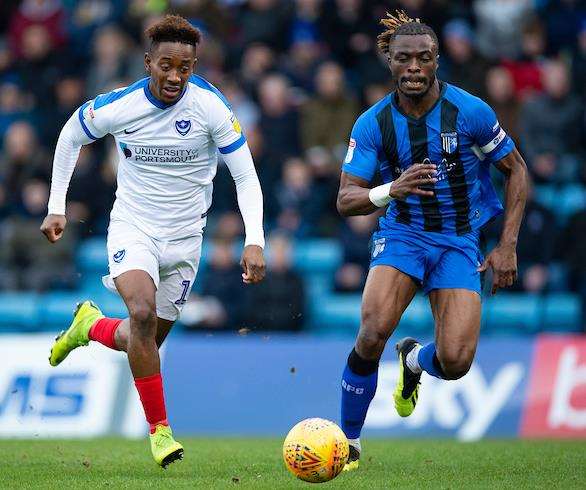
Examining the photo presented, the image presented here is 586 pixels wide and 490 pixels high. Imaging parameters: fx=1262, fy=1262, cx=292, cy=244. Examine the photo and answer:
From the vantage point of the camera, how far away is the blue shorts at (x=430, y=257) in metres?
8.57

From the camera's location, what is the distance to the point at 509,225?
8.52 meters

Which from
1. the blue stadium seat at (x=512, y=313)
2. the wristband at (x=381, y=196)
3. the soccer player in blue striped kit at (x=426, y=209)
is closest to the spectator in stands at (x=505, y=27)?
the blue stadium seat at (x=512, y=313)

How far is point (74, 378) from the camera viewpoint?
Result: 1291cm

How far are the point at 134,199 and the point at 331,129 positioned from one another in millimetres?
7637

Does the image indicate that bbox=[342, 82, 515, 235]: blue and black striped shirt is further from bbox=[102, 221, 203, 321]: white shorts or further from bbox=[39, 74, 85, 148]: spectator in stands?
bbox=[39, 74, 85, 148]: spectator in stands

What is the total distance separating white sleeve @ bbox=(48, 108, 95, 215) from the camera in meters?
8.87

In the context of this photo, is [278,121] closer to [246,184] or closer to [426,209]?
[246,184]

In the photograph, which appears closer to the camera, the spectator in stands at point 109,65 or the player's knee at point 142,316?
the player's knee at point 142,316

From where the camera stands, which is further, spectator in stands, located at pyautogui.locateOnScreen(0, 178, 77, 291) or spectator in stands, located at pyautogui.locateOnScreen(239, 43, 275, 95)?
spectator in stands, located at pyautogui.locateOnScreen(239, 43, 275, 95)

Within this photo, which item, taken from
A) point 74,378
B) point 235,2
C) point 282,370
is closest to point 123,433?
point 74,378

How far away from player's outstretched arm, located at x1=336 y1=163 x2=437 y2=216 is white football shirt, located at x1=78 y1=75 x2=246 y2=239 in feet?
2.80

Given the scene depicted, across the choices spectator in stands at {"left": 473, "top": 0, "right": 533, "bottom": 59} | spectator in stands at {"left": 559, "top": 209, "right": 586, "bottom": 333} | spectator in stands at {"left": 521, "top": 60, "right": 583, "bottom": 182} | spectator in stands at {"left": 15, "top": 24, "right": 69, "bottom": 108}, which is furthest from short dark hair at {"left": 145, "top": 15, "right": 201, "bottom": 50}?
spectator in stands at {"left": 473, "top": 0, "right": 533, "bottom": 59}

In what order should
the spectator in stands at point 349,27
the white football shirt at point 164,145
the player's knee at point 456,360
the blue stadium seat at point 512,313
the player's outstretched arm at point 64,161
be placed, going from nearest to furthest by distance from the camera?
the player's knee at point 456,360 → the white football shirt at point 164,145 → the player's outstretched arm at point 64,161 → the blue stadium seat at point 512,313 → the spectator in stands at point 349,27

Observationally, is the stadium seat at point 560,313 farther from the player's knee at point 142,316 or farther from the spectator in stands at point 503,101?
the player's knee at point 142,316
